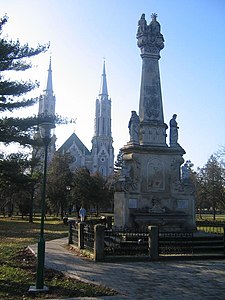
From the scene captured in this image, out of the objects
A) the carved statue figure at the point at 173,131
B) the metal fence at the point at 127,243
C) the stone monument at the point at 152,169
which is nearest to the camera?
the metal fence at the point at 127,243

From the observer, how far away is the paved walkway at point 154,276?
8398 mm

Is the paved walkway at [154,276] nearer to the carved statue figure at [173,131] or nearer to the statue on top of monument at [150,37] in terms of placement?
the carved statue figure at [173,131]

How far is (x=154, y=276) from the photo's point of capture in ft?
33.7

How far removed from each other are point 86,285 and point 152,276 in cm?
216

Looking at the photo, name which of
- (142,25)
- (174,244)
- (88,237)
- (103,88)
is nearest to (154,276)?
(174,244)

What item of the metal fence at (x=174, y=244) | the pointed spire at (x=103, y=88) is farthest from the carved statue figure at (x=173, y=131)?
the pointed spire at (x=103, y=88)

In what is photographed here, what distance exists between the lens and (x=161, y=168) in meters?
18.8

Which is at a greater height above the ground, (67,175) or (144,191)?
(67,175)

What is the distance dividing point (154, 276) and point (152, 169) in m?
8.80

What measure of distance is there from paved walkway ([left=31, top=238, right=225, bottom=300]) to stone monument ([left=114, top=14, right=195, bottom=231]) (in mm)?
4617

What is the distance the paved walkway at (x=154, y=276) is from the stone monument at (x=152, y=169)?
462cm

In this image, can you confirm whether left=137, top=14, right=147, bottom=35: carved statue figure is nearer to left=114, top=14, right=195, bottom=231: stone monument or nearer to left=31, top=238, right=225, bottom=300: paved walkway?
left=114, top=14, right=195, bottom=231: stone monument

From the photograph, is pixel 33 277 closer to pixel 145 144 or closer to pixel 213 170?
pixel 145 144

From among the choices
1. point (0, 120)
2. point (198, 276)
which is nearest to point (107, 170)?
point (0, 120)
